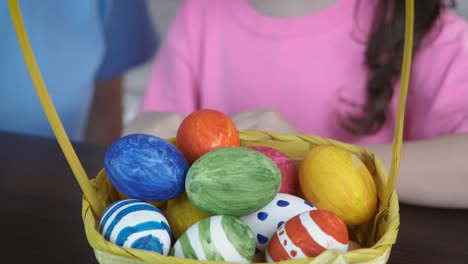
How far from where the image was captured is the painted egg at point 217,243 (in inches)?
16.6

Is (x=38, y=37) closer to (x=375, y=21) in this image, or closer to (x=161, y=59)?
→ (x=161, y=59)

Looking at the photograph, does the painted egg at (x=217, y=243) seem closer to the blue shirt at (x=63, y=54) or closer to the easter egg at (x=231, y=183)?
the easter egg at (x=231, y=183)

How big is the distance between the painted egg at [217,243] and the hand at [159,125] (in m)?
0.37

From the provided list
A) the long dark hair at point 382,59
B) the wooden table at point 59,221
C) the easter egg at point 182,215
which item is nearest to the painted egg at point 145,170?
the easter egg at point 182,215

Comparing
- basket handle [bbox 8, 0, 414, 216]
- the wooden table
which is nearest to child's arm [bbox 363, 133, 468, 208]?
the wooden table

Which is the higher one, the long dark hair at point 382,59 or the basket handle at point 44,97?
the basket handle at point 44,97

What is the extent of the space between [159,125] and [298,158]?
0.27 meters

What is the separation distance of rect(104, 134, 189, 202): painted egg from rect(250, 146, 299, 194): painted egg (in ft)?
0.33

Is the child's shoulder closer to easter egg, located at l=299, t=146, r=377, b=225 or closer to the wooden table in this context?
the wooden table

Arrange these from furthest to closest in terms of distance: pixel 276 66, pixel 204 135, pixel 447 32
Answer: pixel 276 66 → pixel 447 32 → pixel 204 135

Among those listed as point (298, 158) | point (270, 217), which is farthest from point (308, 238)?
point (298, 158)

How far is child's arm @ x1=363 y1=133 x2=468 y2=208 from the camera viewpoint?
0.69 m

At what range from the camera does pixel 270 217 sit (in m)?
0.49

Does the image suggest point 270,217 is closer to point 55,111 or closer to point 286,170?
point 286,170
